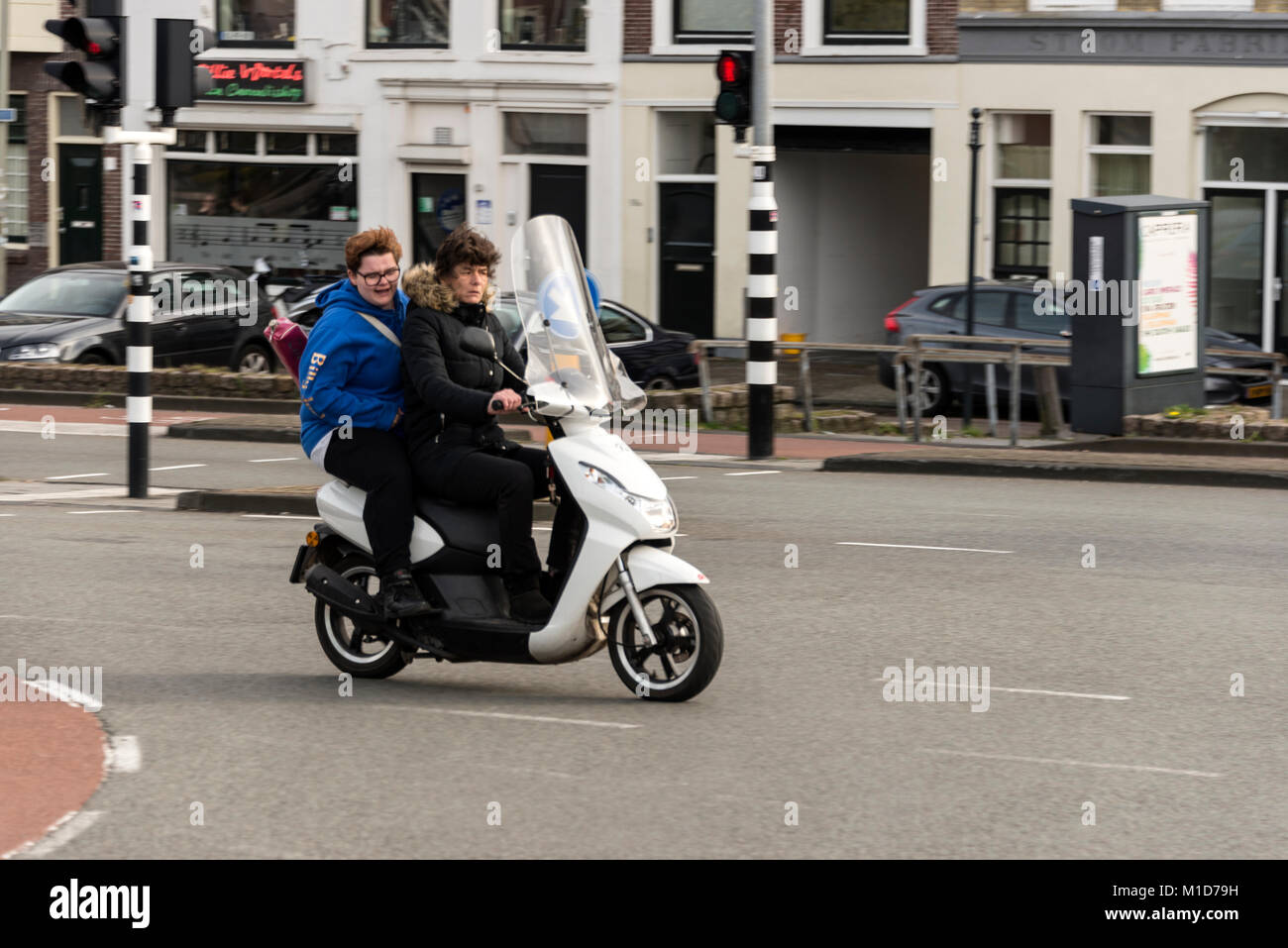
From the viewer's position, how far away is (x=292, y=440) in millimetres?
19234

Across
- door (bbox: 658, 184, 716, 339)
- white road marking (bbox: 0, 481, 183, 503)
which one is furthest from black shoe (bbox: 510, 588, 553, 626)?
door (bbox: 658, 184, 716, 339)

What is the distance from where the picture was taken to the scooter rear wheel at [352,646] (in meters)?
8.24

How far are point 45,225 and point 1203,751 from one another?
104 feet

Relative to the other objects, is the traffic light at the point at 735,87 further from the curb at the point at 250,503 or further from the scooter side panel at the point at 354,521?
the scooter side panel at the point at 354,521

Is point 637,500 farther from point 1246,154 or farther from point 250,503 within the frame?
point 1246,154

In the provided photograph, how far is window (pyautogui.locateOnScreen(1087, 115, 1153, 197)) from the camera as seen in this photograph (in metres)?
27.5

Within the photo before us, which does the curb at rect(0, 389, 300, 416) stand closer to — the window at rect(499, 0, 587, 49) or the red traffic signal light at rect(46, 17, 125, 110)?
the red traffic signal light at rect(46, 17, 125, 110)

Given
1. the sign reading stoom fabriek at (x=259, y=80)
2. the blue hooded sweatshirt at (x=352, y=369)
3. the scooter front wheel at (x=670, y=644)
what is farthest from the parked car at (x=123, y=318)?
the scooter front wheel at (x=670, y=644)

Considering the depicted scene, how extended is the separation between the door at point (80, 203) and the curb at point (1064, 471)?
21.6 m

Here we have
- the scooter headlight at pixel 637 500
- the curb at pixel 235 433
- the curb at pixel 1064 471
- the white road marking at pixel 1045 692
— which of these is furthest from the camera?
the curb at pixel 235 433

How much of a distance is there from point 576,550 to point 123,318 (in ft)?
58.0

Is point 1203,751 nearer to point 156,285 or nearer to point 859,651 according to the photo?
point 859,651

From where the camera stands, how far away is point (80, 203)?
35219 millimetres

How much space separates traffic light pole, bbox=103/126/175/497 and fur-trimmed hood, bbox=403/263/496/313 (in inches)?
246
